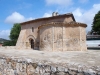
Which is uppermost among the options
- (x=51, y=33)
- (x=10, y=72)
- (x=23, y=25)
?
(x=23, y=25)

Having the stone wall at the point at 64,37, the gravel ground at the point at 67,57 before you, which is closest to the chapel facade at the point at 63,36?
the stone wall at the point at 64,37

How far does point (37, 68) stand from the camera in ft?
16.8

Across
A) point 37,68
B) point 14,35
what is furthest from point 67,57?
point 14,35

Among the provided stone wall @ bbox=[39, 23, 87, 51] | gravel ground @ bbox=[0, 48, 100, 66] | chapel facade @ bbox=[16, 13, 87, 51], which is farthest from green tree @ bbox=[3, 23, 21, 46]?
gravel ground @ bbox=[0, 48, 100, 66]

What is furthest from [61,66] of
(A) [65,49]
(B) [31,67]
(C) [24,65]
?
(A) [65,49]

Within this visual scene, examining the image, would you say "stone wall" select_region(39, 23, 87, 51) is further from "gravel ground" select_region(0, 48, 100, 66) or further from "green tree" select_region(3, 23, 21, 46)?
"green tree" select_region(3, 23, 21, 46)

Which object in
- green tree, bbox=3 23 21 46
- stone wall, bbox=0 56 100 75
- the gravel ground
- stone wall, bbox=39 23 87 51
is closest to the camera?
stone wall, bbox=0 56 100 75

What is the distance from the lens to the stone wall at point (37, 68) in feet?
12.9

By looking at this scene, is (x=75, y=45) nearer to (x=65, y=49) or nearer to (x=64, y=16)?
(x=65, y=49)

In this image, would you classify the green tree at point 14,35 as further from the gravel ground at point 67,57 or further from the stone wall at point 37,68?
the stone wall at point 37,68

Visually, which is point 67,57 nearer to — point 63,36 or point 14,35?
point 63,36

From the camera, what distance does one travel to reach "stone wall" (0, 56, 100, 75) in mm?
→ 3943

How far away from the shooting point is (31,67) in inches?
211

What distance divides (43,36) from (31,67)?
847cm
